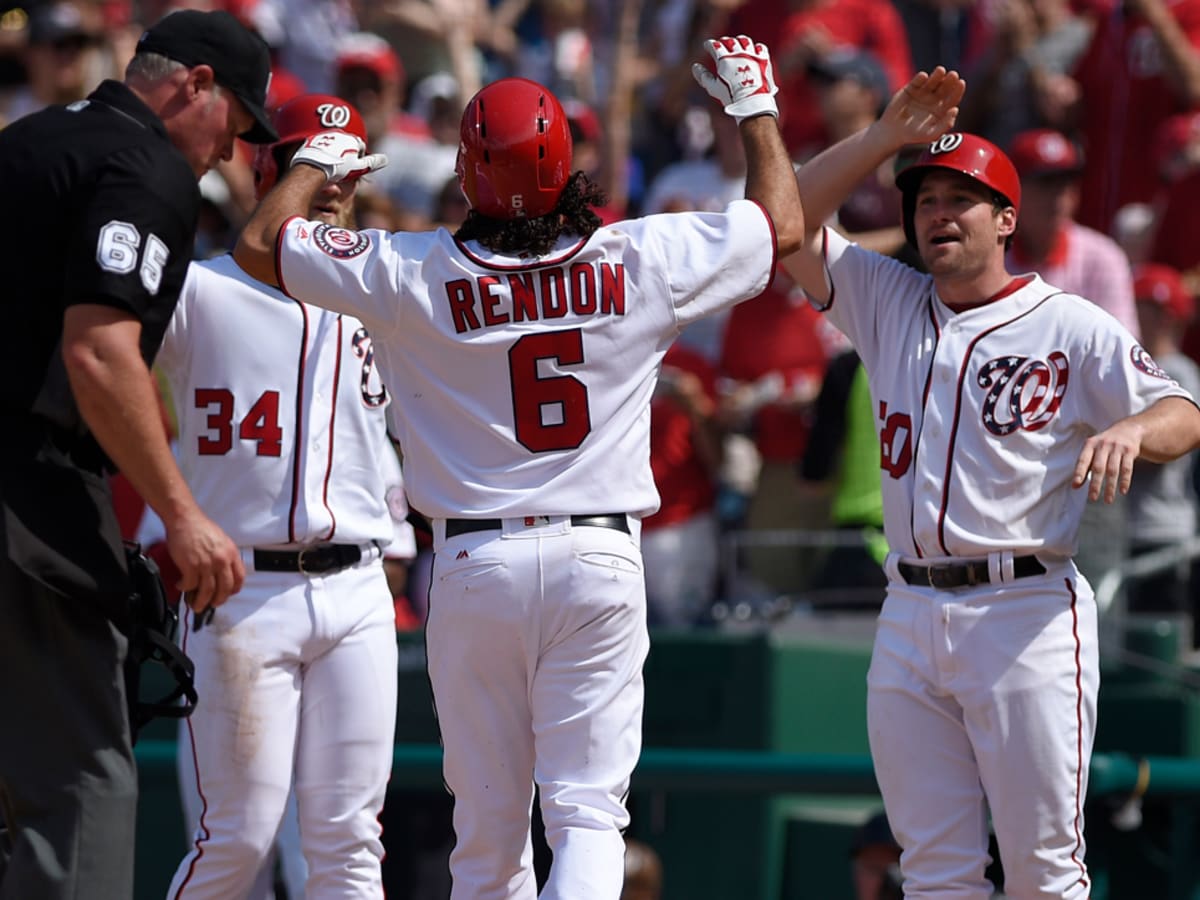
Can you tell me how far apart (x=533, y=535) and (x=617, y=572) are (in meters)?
0.22

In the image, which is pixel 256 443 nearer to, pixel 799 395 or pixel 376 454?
pixel 376 454

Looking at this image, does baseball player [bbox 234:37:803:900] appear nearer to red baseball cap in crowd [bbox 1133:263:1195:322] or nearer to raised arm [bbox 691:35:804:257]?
raised arm [bbox 691:35:804:257]

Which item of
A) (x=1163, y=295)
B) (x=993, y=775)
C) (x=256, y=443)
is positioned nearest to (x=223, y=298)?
(x=256, y=443)

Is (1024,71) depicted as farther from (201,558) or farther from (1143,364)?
(201,558)

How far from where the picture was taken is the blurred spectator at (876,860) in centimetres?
627

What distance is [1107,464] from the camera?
441 centimetres

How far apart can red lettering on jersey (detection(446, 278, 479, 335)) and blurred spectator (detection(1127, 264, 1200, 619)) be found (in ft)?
11.7

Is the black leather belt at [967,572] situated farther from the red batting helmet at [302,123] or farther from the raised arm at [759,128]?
the red batting helmet at [302,123]

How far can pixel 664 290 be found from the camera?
174 inches

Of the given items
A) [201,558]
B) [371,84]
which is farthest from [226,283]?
[371,84]

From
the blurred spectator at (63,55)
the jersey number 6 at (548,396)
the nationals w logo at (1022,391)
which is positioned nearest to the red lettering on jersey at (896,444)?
the nationals w logo at (1022,391)

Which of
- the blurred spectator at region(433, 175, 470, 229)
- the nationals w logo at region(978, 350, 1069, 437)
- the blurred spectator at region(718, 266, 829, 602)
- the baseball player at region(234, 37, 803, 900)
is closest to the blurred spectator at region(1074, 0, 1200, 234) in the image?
the blurred spectator at region(718, 266, 829, 602)

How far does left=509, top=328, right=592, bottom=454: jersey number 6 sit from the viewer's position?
4.32 metres

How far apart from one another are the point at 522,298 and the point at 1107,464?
1.46m
